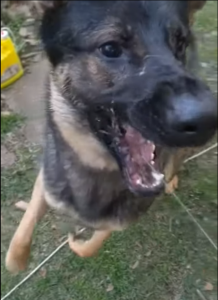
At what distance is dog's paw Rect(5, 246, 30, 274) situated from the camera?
2.57m

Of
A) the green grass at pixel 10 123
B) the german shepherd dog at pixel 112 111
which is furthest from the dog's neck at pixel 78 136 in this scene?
the green grass at pixel 10 123

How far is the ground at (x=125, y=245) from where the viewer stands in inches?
67.2

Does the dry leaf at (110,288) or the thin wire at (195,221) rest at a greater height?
the dry leaf at (110,288)

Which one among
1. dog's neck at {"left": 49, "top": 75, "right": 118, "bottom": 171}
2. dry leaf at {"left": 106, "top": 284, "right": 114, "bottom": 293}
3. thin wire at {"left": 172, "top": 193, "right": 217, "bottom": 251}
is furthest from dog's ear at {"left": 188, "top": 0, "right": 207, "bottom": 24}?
dry leaf at {"left": 106, "top": 284, "right": 114, "bottom": 293}

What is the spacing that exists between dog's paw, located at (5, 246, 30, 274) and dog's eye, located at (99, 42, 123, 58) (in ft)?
2.81

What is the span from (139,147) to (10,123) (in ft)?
4.45

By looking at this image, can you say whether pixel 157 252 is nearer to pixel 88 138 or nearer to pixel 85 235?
pixel 88 138

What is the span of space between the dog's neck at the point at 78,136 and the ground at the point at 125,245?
0.69ft

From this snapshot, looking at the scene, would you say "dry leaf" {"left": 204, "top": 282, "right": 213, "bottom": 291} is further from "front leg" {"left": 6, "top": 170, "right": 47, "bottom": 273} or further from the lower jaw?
"front leg" {"left": 6, "top": 170, "right": 47, "bottom": 273}

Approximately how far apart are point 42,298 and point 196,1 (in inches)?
42.1

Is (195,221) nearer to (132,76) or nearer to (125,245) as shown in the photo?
(125,245)

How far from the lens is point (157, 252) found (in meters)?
1.85

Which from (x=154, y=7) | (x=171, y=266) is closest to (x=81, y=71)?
(x=154, y=7)

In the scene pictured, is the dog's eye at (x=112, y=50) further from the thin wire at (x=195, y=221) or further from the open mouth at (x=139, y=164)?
the thin wire at (x=195, y=221)
